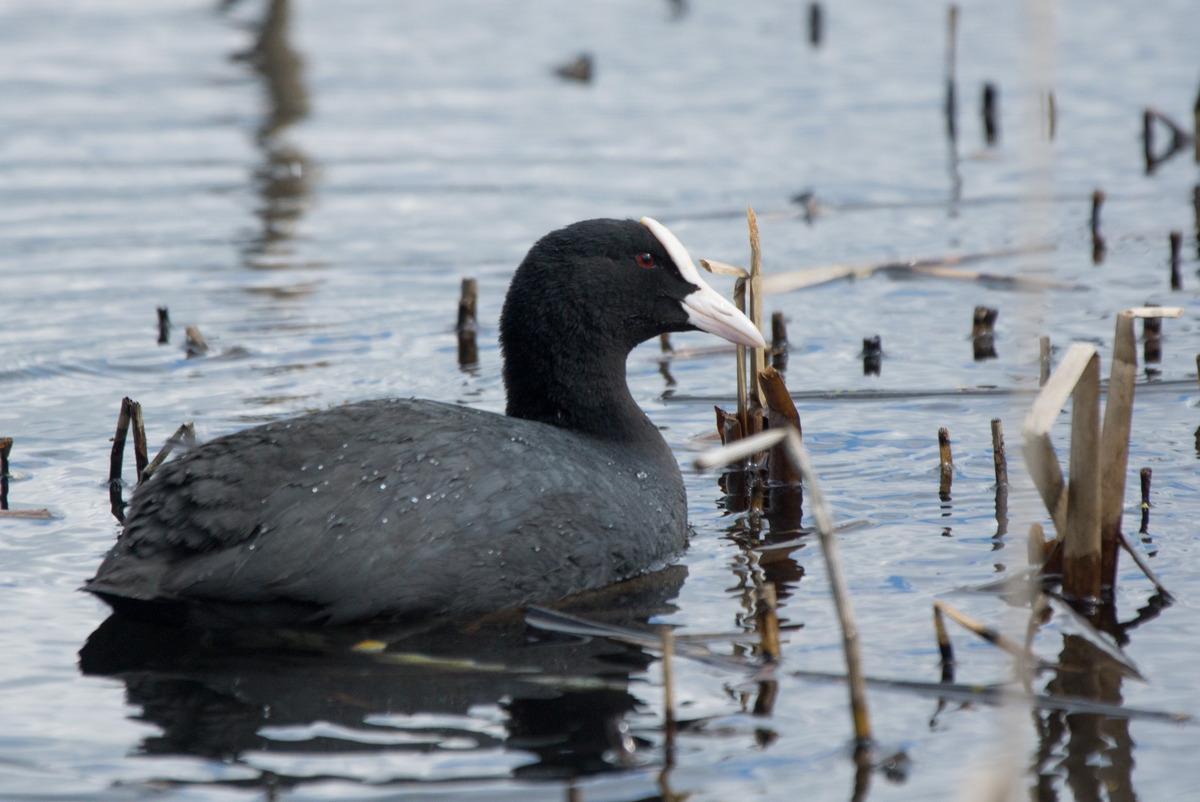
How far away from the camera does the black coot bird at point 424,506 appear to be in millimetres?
4340

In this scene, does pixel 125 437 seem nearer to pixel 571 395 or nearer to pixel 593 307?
pixel 571 395

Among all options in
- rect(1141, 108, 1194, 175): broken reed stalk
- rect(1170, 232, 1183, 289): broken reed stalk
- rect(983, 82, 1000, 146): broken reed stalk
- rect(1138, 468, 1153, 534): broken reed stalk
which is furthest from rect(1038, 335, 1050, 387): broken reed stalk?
rect(983, 82, 1000, 146): broken reed stalk

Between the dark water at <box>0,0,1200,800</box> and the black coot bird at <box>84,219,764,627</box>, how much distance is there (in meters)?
0.17

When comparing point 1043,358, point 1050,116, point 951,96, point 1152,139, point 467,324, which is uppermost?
point 951,96

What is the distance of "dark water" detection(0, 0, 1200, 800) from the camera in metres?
3.79

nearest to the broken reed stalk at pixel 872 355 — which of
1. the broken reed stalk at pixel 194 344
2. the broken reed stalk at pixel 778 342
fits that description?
Answer: the broken reed stalk at pixel 778 342

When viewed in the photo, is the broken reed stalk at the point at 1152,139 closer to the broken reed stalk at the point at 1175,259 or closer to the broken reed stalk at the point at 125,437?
the broken reed stalk at the point at 1175,259

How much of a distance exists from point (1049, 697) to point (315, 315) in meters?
5.02

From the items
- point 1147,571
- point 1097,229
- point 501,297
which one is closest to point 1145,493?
point 1147,571

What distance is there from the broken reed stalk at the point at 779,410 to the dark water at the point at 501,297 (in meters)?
0.21

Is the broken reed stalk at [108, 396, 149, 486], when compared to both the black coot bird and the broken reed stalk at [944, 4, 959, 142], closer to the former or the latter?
the black coot bird

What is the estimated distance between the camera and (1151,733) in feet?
12.4

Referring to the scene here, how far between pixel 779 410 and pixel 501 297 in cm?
313

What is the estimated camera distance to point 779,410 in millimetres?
5598
